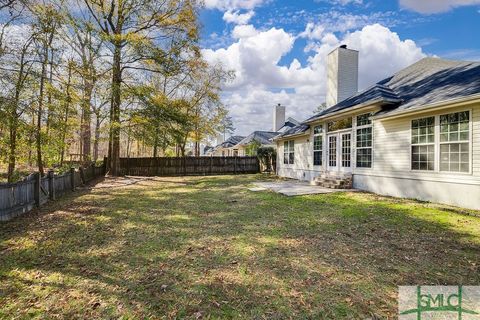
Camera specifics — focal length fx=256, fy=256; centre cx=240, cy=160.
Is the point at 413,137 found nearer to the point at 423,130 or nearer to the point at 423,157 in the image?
the point at 423,130

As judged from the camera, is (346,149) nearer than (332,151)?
Yes

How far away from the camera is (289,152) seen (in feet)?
55.5

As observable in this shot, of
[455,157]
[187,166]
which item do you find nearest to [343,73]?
[455,157]

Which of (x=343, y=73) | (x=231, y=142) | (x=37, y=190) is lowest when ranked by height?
(x=37, y=190)

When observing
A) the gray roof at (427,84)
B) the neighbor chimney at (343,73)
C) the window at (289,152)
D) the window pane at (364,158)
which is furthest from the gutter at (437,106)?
the window at (289,152)

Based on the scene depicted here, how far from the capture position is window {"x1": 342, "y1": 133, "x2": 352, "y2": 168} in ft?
36.6

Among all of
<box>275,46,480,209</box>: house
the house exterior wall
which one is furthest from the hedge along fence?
the house exterior wall

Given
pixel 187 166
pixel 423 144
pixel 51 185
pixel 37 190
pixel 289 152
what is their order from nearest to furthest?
pixel 37 190 < pixel 423 144 < pixel 51 185 < pixel 289 152 < pixel 187 166

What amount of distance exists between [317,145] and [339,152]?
183 cm

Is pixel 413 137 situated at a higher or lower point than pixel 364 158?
higher

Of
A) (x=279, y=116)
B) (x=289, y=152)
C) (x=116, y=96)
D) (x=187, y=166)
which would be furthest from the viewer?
(x=279, y=116)

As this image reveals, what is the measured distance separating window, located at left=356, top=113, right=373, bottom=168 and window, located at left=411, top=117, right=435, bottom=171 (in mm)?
1754

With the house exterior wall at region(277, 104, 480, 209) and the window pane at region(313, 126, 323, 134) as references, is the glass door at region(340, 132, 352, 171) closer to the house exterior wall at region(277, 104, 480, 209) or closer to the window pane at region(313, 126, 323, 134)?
the house exterior wall at region(277, 104, 480, 209)

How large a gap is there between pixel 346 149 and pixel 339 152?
1.48ft
